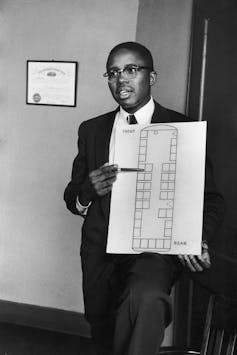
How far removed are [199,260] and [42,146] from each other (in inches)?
63.7

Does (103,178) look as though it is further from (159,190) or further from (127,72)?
(127,72)

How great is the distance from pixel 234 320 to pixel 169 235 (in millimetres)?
420

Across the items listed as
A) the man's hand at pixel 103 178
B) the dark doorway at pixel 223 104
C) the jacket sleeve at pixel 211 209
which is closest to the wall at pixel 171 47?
the dark doorway at pixel 223 104

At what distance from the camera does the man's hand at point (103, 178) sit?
2.16 metres

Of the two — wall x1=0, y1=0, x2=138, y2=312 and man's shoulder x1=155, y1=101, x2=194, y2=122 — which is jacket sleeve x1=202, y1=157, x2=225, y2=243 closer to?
man's shoulder x1=155, y1=101, x2=194, y2=122

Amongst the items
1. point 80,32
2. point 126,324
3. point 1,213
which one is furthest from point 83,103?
point 126,324

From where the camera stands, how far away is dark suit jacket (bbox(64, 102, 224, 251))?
226cm

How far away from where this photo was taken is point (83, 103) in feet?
11.1

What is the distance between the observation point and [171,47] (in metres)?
2.98

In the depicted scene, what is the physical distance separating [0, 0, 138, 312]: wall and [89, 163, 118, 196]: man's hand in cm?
120

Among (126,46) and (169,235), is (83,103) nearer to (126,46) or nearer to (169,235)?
(126,46)

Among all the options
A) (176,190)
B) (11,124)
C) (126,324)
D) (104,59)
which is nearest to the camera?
(126,324)

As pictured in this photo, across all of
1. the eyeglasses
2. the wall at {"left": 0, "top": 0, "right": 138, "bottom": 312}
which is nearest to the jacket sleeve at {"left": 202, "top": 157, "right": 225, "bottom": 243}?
the eyeglasses

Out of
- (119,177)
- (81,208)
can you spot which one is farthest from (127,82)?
(81,208)
